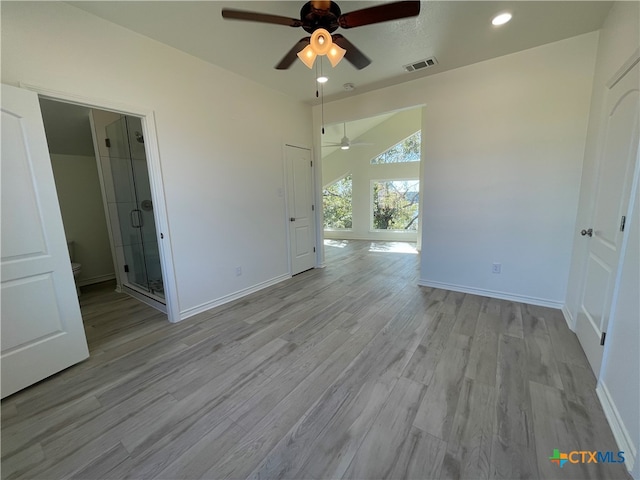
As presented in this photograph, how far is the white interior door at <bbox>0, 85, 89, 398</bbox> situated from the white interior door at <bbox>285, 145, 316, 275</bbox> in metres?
2.67

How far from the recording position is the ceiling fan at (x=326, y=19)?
157cm

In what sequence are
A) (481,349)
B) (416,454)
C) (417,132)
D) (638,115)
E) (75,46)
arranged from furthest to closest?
(417,132), (481,349), (75,46), (638,115), (416,454)

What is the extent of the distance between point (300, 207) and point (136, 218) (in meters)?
2.32

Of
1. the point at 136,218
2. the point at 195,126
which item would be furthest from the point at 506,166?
the point at 136,218

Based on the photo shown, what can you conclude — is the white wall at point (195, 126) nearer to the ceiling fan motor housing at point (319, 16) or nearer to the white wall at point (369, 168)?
the ceiling fan motor housing at point (319, 16)

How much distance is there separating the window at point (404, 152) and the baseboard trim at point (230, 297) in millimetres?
4954

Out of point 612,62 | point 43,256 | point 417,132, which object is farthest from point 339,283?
point 417,132

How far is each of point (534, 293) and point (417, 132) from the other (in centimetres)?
527

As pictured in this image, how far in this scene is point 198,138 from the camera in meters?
2.84

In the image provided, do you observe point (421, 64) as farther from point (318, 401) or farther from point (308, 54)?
point (318, 401)

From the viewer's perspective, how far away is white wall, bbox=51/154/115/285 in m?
3.71

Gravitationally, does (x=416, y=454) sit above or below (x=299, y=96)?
below

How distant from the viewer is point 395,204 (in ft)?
24.7

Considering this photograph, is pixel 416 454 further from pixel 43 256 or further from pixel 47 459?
pixel 43 256
